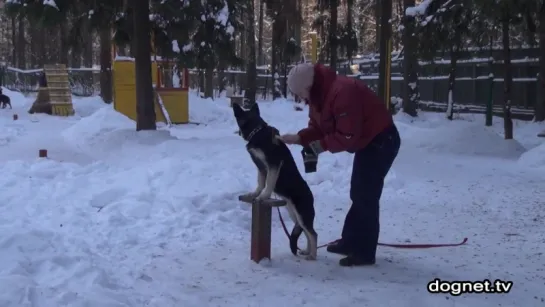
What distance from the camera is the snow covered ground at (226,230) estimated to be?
467 centimetres

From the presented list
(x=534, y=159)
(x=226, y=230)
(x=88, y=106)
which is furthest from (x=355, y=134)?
(x=88, y=106)

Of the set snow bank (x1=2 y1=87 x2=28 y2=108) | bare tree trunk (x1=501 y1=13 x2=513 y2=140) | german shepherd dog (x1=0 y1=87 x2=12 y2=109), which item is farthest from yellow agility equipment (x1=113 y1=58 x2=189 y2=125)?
bare tree trunk (x1=501 y1=13 x2=513 y2=140)

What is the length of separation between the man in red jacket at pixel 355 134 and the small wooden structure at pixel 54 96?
2156 cm

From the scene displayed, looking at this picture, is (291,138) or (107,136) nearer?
(291,138)

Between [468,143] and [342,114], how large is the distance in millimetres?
9122

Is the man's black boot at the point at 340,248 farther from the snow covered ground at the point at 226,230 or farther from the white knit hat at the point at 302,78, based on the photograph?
the white knit hat at the point at 302,78

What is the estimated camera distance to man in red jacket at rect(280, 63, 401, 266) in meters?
5.16

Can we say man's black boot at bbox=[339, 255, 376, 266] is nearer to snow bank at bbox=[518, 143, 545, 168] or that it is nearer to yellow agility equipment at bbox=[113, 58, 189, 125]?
snow bank at bbox=[518, 143, 545, 168]

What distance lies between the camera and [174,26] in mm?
15312

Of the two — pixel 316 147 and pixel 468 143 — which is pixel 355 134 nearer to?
pixel 316 147

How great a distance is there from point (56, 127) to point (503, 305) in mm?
18055

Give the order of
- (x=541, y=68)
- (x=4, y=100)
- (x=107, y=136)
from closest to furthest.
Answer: (x=107, y=136) < (x=541, y=68) < (x=4, y=100)

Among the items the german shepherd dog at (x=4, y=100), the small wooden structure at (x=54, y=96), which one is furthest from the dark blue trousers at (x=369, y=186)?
the german shepherd dog at (x=4, y=100)

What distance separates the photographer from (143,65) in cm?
1441
